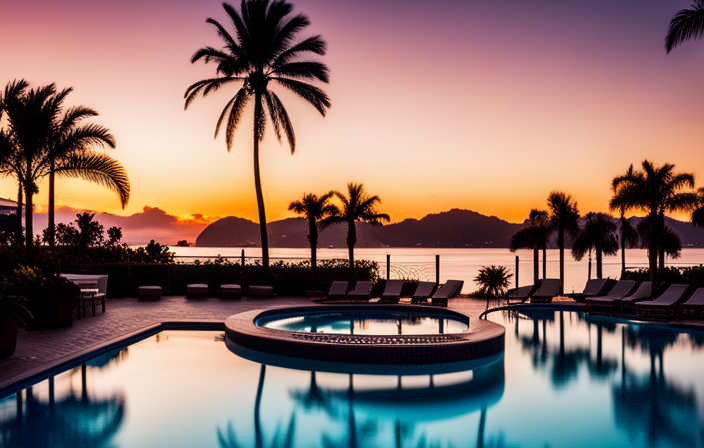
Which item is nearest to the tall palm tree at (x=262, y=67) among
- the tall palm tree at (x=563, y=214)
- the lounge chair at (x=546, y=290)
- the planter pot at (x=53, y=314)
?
the planter pot at (x=53, y=314)

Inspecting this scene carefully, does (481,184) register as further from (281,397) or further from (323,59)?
(281,397)

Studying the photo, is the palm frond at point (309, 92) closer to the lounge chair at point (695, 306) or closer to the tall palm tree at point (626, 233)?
the lounge chair at point (695, 306)

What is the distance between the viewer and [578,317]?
1493cm

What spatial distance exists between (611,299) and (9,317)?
1372cm

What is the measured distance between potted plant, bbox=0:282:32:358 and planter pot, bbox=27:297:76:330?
2549 mm

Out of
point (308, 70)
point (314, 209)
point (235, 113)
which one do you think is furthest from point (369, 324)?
point (314, 209)

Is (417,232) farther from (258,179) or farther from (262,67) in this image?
(262,67)

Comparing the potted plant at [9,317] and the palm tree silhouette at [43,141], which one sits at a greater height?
the palm tree silhouette at [43,141]

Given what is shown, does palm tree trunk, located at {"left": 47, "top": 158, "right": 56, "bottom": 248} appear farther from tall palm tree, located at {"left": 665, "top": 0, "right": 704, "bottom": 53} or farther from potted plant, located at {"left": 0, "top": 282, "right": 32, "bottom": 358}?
tall palm tree, located at {"left": 665, "top": 0, "right": 704, "bottom": 53}

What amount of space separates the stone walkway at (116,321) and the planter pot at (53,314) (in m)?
0.25

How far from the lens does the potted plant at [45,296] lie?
10.5m

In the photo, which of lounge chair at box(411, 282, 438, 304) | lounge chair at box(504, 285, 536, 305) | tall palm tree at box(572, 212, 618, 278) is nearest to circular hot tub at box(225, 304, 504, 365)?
lounge chair at box(411, 282, 438, 304)

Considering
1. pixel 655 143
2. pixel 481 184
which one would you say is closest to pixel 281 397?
pixel 655 143

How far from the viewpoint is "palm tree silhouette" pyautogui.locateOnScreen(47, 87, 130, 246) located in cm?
1400
